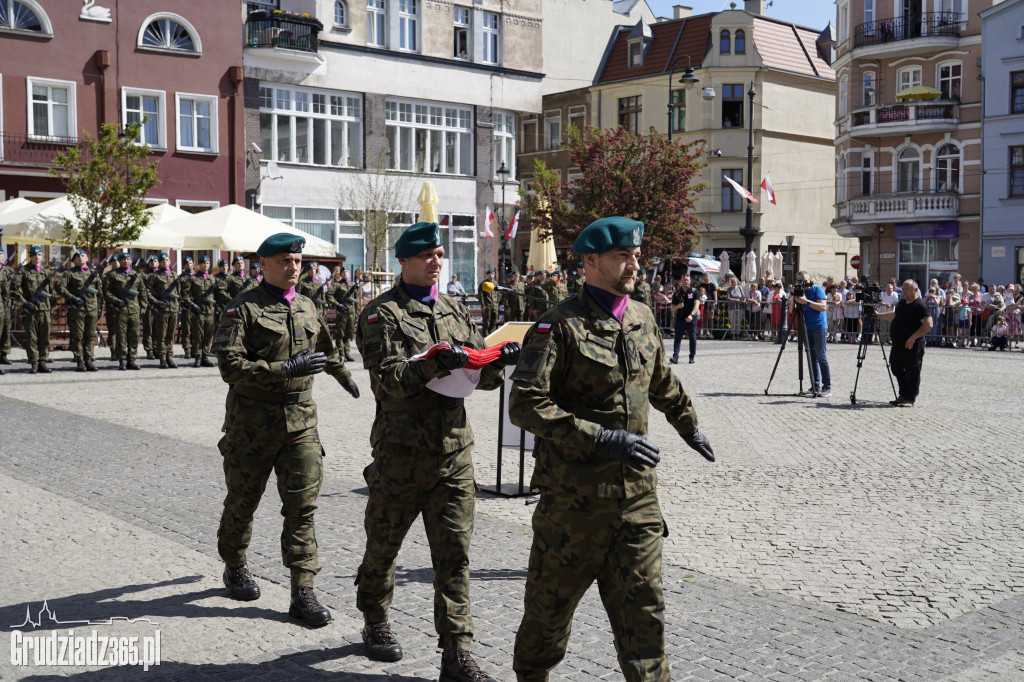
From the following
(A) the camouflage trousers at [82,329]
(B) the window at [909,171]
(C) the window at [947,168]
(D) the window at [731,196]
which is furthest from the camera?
(D) the window at [731,196]

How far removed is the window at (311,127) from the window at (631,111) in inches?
796

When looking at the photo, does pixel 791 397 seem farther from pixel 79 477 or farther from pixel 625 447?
pixel 625 447

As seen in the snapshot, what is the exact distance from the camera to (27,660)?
17.0 feet

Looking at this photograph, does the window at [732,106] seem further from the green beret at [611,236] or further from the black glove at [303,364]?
the green beret at [611,236]

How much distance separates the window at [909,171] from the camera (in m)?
47.2

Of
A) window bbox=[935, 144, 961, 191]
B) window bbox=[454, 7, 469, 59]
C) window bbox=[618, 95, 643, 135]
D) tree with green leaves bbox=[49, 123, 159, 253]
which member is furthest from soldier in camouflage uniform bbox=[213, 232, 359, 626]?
window bbox=[618, 95, 643, 135]

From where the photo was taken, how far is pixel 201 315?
21.8 meters

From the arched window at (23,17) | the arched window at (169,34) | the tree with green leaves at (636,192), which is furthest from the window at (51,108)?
the tree with green leaves at (636,192)

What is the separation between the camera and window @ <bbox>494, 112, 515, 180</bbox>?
1837 inches

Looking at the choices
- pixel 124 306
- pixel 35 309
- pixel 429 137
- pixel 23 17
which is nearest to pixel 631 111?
pixel 429 137

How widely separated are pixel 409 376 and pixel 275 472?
4.48 feet

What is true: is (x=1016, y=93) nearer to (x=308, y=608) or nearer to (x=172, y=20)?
(x=172, y=20)

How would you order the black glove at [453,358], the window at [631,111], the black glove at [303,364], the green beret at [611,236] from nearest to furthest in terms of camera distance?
the green beret at [611,236] → the black glove at [453,358] → the black glove at [303,364] → the window at [631,111]

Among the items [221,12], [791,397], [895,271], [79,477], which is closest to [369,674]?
[79,477]
